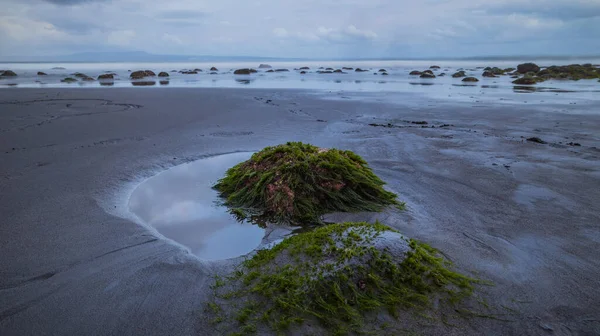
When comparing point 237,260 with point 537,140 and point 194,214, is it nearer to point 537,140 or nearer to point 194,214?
point 194,214

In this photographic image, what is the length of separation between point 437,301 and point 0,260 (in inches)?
148

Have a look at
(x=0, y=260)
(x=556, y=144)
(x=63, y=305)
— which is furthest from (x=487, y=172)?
(x=0, y=260)

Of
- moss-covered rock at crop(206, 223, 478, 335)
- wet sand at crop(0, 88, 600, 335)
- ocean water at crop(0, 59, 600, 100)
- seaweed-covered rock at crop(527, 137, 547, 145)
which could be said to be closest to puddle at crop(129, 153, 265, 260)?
wet sand at crop(0, 88, 600, 335)

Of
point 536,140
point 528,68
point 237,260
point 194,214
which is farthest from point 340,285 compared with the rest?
point 528,68

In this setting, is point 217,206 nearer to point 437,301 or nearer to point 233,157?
point 233,157

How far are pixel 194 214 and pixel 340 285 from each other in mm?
2291

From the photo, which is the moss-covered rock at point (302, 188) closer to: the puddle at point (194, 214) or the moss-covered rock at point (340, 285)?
the puddle at point (194, 214)

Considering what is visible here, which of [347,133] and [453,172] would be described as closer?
[453,172]

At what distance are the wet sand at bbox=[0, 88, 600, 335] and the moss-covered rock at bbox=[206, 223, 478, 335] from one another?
0.23m

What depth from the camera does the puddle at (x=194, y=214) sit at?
370cm

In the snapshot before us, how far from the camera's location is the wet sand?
8.61 feet

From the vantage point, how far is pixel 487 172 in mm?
5797

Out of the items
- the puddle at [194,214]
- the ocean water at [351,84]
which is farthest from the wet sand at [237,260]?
the ocean water at [351,84]

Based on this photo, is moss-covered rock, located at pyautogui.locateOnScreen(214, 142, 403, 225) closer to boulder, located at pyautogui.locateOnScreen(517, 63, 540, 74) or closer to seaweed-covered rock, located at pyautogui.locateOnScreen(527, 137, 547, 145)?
seaweed-covered rock, located at pyautogui.locateOnScreen(527, 137, 547, 145)
